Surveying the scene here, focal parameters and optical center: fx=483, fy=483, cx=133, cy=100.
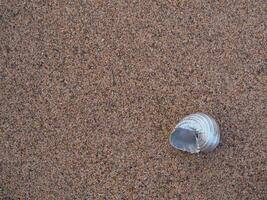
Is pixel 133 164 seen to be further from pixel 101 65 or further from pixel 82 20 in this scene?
pixel 82 20

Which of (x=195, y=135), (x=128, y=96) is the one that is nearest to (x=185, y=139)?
(x=195, y=135)

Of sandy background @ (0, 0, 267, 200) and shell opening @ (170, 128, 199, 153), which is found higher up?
sandy background @ (0, 0, 267, 200)

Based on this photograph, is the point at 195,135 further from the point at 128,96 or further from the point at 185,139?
the point at 128,96


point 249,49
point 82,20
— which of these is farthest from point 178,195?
point 82,20
